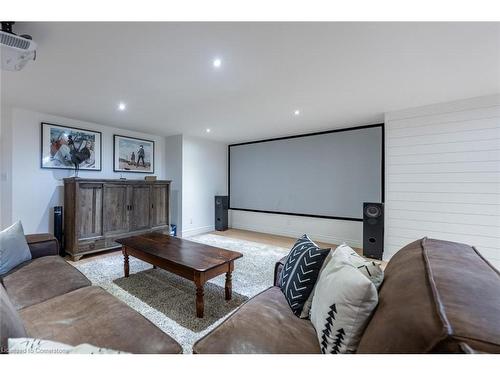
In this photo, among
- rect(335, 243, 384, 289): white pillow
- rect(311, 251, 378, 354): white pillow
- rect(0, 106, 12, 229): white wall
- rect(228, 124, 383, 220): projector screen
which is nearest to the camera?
rect(311, 251, 378, 354): white pillow

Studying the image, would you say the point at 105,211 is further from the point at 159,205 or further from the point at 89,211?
the point at 159,205

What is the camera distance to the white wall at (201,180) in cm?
510

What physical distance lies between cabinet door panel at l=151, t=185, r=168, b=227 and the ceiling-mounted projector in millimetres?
2824

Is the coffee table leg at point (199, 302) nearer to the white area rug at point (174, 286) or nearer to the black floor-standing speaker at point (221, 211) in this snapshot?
the white area rug at point (174, 286)

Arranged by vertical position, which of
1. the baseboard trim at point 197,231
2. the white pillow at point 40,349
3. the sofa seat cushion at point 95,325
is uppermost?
the white pillow at point 40,349

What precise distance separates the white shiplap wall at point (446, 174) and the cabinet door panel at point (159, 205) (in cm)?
387

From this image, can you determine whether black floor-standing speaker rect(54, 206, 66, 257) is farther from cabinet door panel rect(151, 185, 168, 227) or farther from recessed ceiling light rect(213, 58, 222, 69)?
recessed ceiling light rect(213, 58, 222, 69)

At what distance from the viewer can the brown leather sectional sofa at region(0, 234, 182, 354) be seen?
1035mm

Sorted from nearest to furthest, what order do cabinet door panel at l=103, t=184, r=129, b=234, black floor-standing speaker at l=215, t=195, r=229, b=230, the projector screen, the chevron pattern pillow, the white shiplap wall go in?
the chevron pattern pillow < the white shiplap wall < cabinet door panel at l=103, t=184, r=129, b=234 < the projector screen < black floor-standing speaker at l=215, t=195, r=229, b=230

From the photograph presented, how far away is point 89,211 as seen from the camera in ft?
A: 11.7

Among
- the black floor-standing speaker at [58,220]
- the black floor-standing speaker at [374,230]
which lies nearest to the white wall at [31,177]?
the black floor-standing speaker at [58,220]

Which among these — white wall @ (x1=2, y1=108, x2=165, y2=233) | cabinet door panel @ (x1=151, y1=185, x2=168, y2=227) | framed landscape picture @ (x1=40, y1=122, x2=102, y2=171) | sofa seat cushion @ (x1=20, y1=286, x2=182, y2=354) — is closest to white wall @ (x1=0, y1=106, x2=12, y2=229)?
white wall @ (x1=2, y1=108, x2=165, y2=233)

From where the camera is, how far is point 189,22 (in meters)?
1.54
